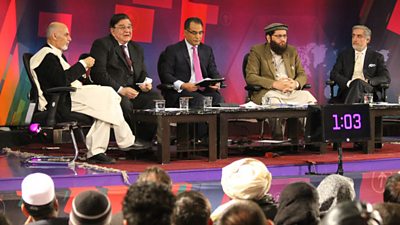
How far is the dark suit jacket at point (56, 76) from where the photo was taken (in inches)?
241

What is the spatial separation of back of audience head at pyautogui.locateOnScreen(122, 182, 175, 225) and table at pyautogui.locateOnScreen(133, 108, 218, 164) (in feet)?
12.7

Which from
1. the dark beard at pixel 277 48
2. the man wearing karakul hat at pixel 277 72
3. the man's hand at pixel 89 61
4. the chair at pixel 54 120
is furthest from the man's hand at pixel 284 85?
the chair at pixel 54 120

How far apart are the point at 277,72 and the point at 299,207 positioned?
5.00 meters

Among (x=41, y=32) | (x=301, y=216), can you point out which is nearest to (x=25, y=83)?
(x=41, y=32)

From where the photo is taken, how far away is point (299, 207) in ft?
9.46

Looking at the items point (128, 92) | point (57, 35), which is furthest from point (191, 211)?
point (57, 35)

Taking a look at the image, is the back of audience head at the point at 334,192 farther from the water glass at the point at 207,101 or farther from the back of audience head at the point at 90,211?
the water glass at the point at 207,101

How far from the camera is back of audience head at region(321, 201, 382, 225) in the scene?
1975mm

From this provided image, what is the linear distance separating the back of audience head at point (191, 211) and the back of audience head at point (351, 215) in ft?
1.81

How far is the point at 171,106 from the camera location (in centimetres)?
725

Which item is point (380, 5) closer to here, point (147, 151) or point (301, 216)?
point (147, 151)

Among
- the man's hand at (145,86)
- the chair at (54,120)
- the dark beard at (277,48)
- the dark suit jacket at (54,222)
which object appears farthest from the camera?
the dark beard at (277,48)

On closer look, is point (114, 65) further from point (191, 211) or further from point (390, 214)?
point (390, 214)

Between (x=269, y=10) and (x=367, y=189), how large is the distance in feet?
14.4
